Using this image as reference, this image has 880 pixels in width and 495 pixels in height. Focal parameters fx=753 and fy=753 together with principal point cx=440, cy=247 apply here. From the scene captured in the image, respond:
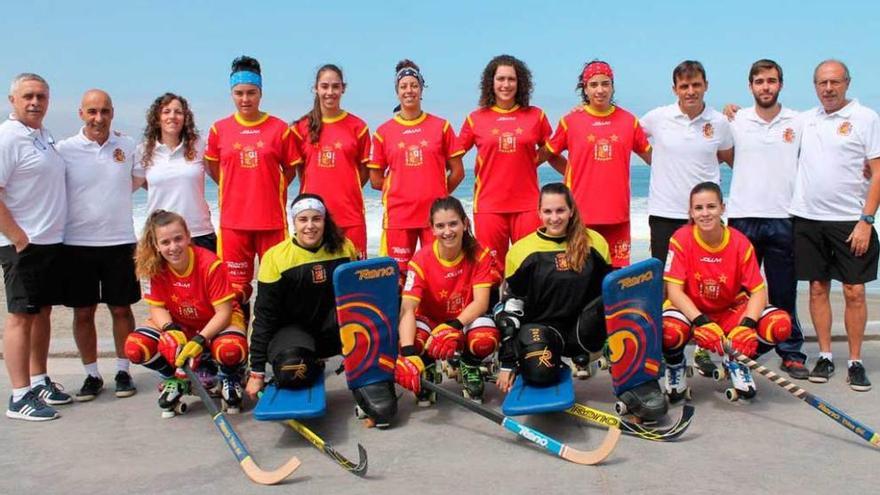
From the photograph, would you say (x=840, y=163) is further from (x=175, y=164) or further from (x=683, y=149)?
(x=175, y=164)

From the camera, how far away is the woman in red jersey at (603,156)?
4.56m

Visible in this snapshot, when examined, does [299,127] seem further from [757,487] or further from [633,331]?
[757,487]

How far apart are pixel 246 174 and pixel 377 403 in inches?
69.3

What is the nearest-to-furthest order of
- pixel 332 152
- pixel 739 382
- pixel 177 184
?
pixel 739 382 < pixel 177 184 < pixel 332 152

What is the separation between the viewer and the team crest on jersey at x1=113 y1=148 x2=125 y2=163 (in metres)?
4.35

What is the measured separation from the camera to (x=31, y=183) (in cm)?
396

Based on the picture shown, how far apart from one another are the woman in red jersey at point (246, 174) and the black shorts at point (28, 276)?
0.99m

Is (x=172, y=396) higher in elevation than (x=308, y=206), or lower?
lower

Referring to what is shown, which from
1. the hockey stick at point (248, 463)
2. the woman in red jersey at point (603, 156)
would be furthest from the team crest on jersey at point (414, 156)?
the hockey stick at point (248, 463)

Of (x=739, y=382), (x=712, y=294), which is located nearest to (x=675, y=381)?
Result: (x=739, y=382)

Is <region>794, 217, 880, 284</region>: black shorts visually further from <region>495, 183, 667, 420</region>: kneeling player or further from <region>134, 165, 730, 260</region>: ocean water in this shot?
<region>134, 165, 730, 260</region>: ocean water

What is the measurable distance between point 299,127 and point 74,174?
1330 mm

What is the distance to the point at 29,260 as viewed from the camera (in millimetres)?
3934

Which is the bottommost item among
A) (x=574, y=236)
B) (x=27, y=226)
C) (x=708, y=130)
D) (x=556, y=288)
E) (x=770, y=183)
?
(x=556, y=288)
